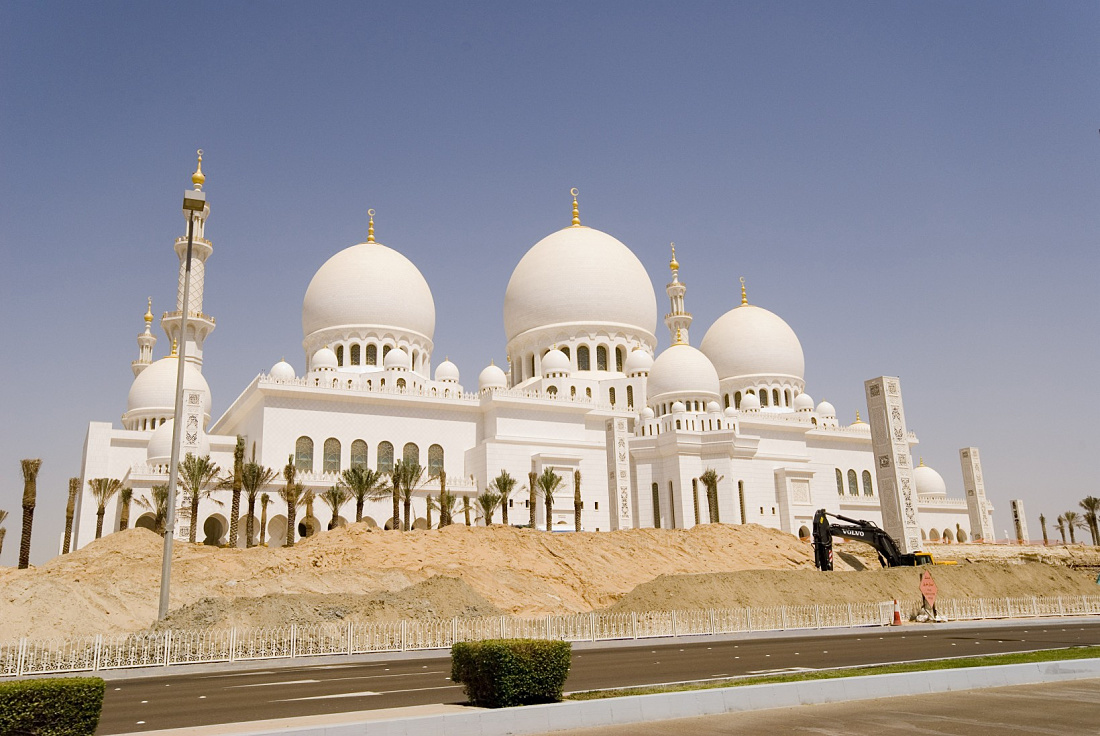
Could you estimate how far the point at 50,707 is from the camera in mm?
7473

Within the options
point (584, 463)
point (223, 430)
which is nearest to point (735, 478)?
point (584, 463)

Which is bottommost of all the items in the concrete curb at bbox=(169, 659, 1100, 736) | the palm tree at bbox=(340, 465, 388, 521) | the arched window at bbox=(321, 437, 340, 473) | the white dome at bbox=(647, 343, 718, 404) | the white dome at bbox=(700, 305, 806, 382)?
the concrete curb at bbox=(169, 659, 1100, 736)

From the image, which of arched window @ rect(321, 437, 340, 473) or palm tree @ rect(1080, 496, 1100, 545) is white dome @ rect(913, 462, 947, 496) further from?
arched window @ rect(321, 437, 340, 473)

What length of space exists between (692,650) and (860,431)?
49112mm

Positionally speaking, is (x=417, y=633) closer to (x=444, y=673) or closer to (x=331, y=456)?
(x=444, y=673)

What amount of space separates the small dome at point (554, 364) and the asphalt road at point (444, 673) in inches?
1269

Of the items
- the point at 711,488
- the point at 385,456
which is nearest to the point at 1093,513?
the point at 711,488

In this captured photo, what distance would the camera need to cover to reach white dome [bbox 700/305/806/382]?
65500mm

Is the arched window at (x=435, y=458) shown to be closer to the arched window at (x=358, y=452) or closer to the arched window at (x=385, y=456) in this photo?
the arched window at (x=385, y=456)

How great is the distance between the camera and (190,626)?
1967cm

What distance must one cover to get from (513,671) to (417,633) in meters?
12.4

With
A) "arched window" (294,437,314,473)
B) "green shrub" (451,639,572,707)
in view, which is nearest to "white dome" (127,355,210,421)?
"arched window" (294,437,314,473)

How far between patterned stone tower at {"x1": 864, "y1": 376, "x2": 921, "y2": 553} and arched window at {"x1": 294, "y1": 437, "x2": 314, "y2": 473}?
2833 cm

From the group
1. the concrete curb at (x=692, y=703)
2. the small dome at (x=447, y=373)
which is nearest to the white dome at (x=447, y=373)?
the small dome at (x=447, y=373)
